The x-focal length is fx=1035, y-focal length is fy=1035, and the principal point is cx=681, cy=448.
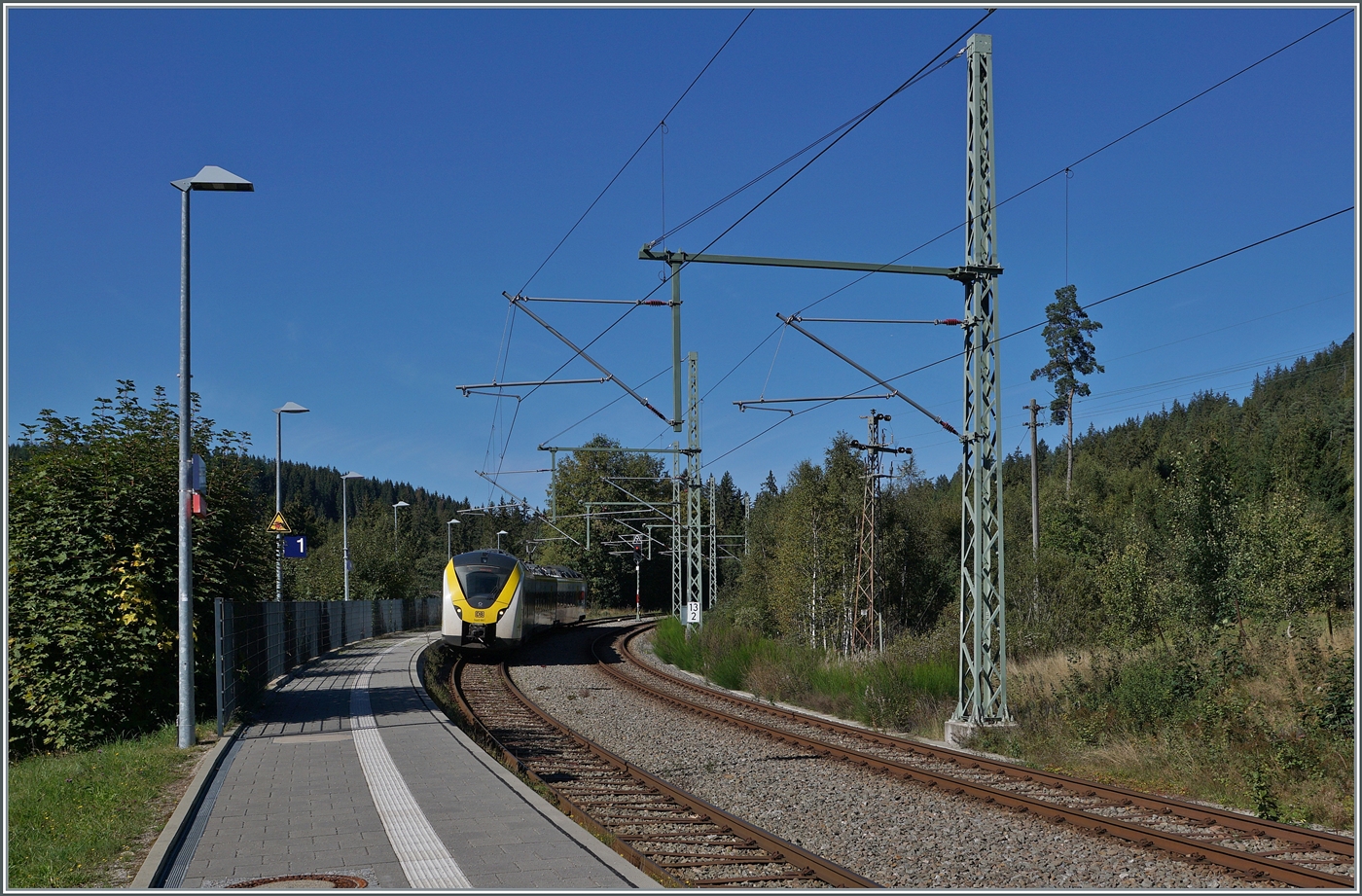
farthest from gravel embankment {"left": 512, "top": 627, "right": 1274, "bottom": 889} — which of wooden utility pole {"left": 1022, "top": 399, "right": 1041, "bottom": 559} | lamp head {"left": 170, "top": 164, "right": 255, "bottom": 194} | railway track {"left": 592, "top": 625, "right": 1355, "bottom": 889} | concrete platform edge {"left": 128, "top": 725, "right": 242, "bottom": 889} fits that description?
wooden utility pole {"left": 1022, "top": 399, "right": 1041, "bottom": 559}

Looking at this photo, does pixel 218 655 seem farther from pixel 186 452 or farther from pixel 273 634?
pixel 273 634

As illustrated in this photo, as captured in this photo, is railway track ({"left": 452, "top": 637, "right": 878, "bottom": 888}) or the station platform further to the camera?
railway track ({"left": 452, "top": 637, "right": 878, "bottom": 888})

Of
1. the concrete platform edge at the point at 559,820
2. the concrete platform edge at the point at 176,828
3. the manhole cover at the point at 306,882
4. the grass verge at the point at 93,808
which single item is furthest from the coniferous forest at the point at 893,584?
the manhole cover at the point at 306,882

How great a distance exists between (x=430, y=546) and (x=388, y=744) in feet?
417

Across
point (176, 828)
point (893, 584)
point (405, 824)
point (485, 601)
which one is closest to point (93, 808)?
point (176, 828)

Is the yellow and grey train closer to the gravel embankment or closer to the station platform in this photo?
the gravel embankment

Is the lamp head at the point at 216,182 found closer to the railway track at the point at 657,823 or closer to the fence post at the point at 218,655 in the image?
the fence post at the point at 218,655

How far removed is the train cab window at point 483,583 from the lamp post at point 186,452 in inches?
681

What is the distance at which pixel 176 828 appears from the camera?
8.18 m

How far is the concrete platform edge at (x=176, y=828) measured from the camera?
6.92 m

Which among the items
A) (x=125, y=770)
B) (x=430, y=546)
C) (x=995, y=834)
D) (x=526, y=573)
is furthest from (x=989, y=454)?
(x=430, y=546)

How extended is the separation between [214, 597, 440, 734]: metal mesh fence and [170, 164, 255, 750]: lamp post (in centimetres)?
85

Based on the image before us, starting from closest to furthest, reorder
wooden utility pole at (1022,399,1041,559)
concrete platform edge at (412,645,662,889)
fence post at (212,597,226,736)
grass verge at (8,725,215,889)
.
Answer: concrete platform edge at (412,645,662,889) → grass verge at (8,725,215,889) → fence post at (212,597,226,736) → wooden utility pole at (1022,399,1041,559)

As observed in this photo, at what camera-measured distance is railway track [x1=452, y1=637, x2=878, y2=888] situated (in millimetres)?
7953
